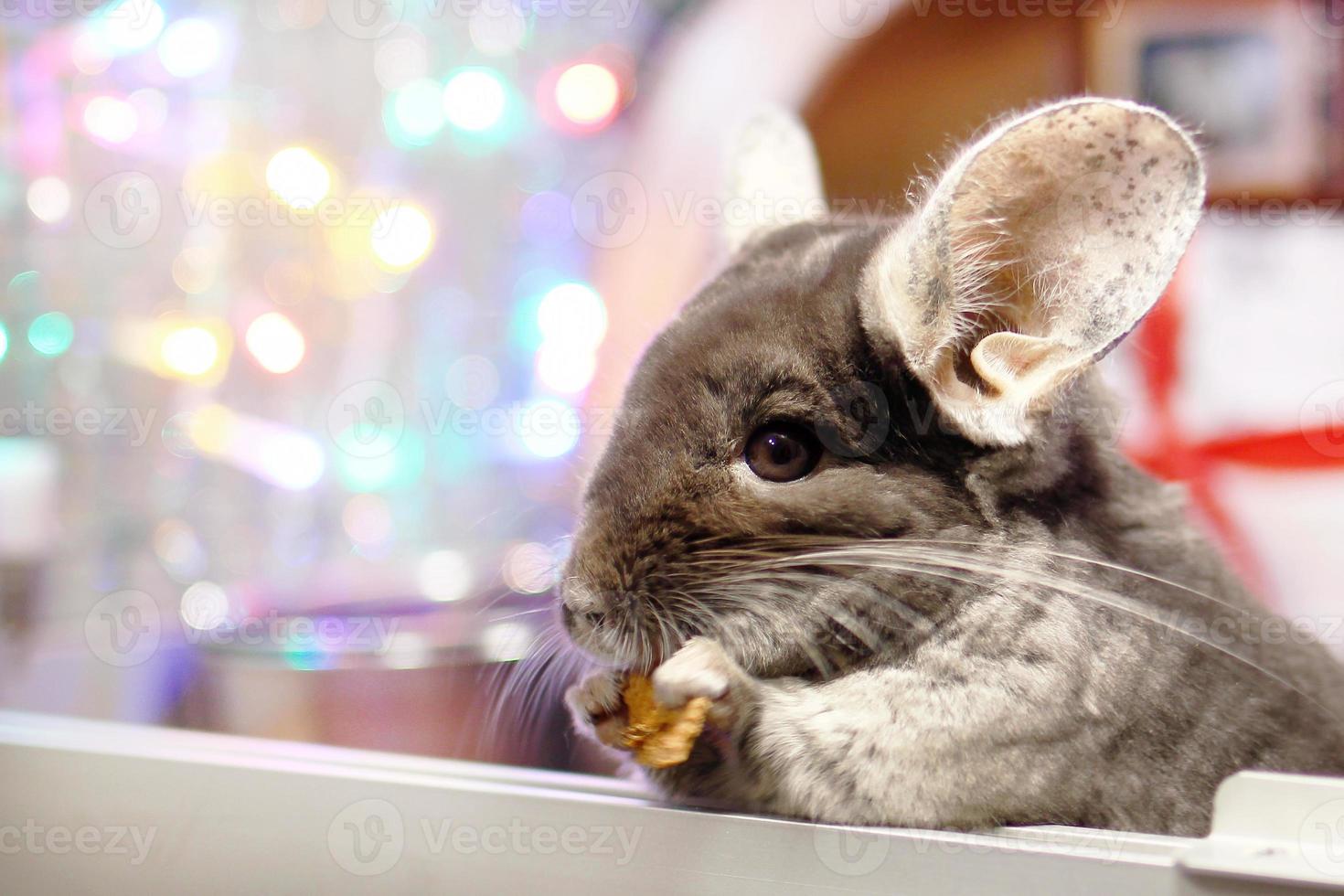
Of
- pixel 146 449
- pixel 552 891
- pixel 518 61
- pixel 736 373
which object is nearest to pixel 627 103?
pixel 518 61

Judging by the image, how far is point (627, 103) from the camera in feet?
8.69

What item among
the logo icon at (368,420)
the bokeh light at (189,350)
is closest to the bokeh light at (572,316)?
the logo icon at (368,420)

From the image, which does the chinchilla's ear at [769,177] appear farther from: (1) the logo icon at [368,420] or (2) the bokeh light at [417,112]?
(1) the logo icon at [368,420]

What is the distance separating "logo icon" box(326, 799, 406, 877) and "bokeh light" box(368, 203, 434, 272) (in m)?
1.97

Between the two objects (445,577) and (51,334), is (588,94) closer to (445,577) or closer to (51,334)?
(445,577)

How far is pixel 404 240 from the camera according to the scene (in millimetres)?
2762

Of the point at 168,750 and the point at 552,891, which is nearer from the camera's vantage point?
the point at 552,891

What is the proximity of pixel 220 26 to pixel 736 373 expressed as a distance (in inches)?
89.0

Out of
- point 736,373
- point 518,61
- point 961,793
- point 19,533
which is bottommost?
point 19,533

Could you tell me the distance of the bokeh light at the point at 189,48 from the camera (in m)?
2.54

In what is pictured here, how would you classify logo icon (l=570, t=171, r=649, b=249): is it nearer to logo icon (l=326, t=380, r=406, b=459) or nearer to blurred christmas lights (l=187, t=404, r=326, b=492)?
logo icon (l=326, t=380, r=406, b=459)

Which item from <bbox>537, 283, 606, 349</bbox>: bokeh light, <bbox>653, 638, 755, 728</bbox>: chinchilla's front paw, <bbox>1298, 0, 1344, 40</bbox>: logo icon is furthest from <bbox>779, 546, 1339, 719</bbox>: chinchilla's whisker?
<bbox>1298, 0, 1344, 40</bbox>: logo icon

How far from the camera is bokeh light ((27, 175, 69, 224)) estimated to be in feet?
8.25

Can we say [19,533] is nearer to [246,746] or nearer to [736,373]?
[246,746]
